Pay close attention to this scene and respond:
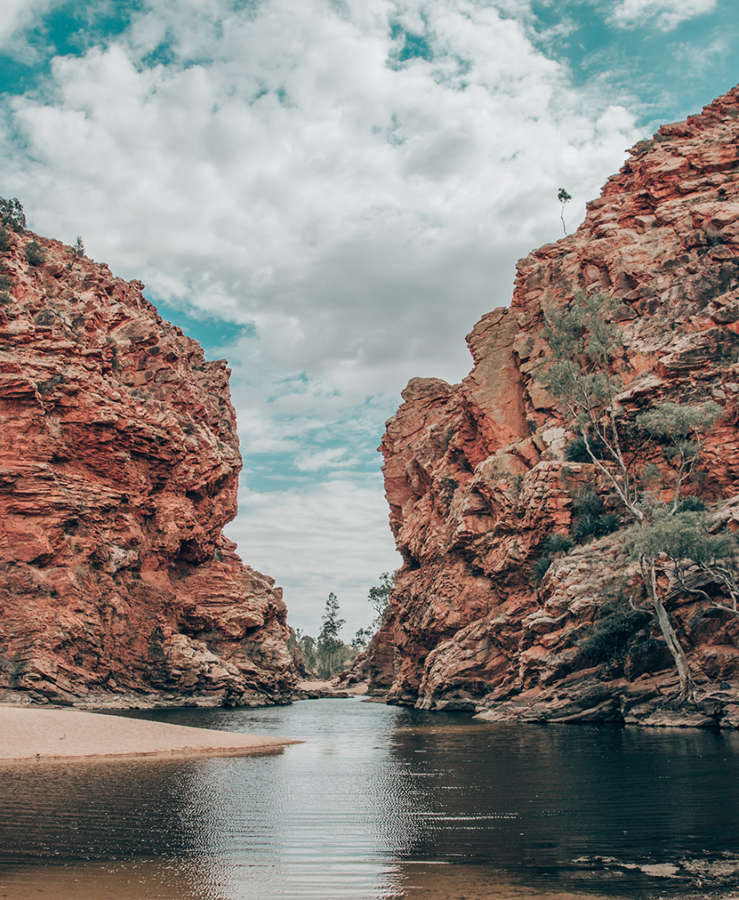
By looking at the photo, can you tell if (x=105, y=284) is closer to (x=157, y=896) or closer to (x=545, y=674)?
(x=545, y=674)

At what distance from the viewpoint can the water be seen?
321 inches

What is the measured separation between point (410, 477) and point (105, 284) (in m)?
40.3

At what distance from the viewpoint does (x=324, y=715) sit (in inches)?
2098

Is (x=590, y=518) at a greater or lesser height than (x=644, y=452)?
lesser

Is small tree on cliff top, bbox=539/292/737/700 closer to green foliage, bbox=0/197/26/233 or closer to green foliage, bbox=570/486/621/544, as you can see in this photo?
green foliage, bbox=570/486/621/544


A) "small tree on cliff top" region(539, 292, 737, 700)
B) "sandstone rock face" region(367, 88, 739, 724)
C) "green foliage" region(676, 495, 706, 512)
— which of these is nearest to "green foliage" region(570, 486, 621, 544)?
"sandstone rock face" region(367, 88, 739, 724)

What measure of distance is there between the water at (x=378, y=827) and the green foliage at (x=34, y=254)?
59.5 m

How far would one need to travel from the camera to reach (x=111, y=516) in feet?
199

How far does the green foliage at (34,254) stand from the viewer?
66.1 m

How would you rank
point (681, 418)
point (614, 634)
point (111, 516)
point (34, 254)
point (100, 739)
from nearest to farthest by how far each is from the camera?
point (100, 739), point (681, 418), point (614, 634), point (111, 516), point (34, 254)

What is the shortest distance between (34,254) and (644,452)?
58.7 metres

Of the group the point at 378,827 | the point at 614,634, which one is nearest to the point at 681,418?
the point at 614,634

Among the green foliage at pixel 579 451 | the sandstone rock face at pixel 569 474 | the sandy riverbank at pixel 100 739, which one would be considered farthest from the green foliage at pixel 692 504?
the sandy riverbank at pixel 100 739

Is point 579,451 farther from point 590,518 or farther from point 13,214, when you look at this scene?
point 13,214
